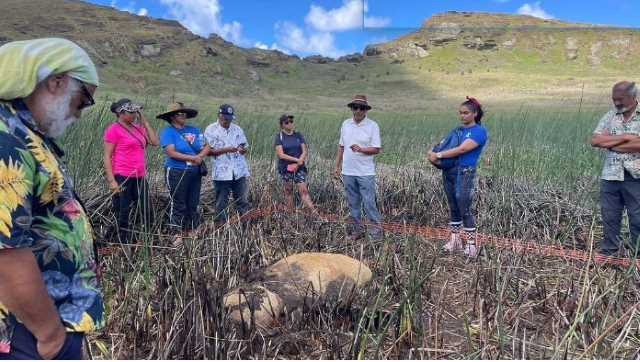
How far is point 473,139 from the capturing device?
4.22 m

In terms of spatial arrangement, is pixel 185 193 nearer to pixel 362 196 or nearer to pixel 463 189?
pixel 362 196

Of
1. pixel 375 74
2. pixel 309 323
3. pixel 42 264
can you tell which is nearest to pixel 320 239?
pixel 309 323

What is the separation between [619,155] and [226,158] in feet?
10.4

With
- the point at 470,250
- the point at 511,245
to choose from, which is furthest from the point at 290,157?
the point at 511,245

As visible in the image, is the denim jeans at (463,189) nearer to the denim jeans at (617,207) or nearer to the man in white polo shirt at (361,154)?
the man in white polo shirt at (361,154)

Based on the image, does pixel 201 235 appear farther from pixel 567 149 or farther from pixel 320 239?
pixel 567 149

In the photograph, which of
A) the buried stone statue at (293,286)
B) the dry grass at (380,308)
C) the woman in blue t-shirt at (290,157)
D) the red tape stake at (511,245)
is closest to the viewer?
the dry grass at (380,308)

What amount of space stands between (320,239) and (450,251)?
1047mm

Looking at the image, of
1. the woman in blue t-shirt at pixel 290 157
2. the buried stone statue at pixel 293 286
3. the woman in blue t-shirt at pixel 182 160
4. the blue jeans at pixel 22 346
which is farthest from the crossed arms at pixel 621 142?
the blue jeans at pixel 22 346

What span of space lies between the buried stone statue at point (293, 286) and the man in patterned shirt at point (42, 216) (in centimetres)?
118

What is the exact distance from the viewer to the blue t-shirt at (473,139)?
424cm

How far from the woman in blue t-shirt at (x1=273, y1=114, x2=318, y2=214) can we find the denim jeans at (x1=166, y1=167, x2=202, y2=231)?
1.09 metres

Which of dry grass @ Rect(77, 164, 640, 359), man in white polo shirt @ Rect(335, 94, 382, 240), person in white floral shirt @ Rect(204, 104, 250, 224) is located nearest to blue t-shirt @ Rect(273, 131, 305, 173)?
person in white floral shirt @ Rect(204, 104, 250, 224)

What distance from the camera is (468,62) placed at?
1927 inches
